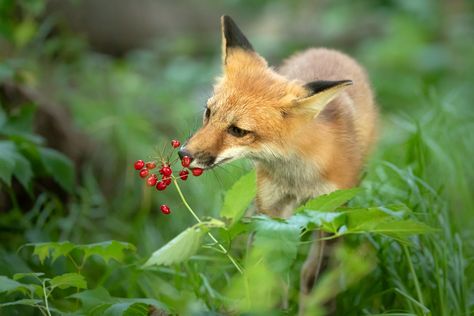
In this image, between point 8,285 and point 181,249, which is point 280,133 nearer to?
point 181,249

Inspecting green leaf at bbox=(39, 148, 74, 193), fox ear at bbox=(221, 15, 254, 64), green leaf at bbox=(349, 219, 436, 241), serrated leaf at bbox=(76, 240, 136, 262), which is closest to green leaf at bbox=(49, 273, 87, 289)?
serrated leaf at bbox=(76, 240, 136, 262)

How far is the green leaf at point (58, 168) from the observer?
174 inches

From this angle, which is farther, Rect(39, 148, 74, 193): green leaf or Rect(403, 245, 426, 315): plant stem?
Rect(39, 148, 74, 193): green leaf

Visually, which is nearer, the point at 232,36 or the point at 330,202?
the point at 330,202

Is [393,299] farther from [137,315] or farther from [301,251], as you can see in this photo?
[137,315]

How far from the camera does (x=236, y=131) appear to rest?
11.8 feet

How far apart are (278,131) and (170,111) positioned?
3.89 meters

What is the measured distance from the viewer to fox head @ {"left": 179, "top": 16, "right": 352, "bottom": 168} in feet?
11.5

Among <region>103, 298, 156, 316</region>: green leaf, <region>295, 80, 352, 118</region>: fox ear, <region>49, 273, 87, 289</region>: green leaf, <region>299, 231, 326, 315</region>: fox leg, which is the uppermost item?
<region>295, 80, 352, 118</region>: fox ear

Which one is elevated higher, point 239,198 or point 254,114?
point 254,114

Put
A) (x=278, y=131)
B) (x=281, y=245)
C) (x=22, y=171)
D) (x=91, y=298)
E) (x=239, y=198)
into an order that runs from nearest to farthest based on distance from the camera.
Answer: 1. (x=281, y=245)
2. (x=239, y=198)
3. (x=91, y=298)
4. (x=278, y=131)
5. (x=22, y=171)

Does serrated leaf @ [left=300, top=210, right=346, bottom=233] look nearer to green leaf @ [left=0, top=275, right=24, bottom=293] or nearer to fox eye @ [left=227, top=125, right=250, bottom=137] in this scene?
fox eye @ [left=227, top=125, right=250, bottom=137]

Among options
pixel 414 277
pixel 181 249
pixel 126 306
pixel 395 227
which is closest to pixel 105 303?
pixel 126 306

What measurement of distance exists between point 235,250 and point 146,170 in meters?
1.76
